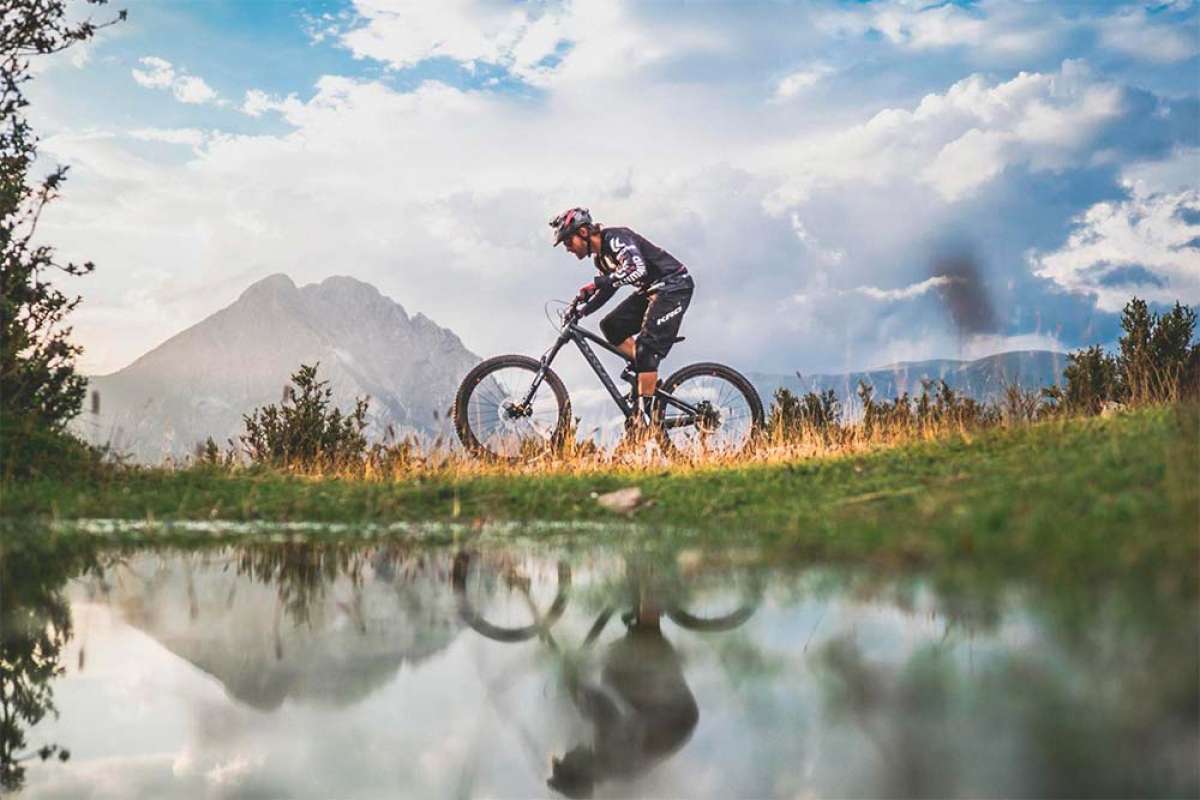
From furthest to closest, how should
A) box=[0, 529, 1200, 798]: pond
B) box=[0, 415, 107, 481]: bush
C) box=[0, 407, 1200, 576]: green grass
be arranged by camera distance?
box=[0, 415, 107, 481]: bush
box=[0, 407, 1200, 576]: green grass
box=[0, 529, 1200, 798]: pond

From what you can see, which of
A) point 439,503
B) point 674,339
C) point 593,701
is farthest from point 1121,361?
point 593,701

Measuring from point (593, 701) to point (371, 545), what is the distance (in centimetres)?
416

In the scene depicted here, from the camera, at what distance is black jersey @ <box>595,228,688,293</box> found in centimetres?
1353

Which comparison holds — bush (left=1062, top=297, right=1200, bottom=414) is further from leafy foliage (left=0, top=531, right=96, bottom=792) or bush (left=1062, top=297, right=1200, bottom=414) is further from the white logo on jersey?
leafy foliage (left=0, top=531, right=96, bottom=792)

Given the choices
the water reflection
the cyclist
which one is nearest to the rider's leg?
the cyclist

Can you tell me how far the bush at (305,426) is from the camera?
1545 centimetres

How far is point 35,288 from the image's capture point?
13281 millimetres

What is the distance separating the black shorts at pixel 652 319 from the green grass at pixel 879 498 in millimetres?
2359

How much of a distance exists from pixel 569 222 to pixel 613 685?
32.1 feet

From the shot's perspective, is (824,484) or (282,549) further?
(824,484)

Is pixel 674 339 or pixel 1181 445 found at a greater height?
pixel 674 339

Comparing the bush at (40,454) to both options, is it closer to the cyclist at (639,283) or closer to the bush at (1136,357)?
the cyclist at (639,283)

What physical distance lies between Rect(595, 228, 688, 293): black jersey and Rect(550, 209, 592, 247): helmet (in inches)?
9.9

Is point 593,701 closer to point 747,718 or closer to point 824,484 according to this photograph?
point 747,718
